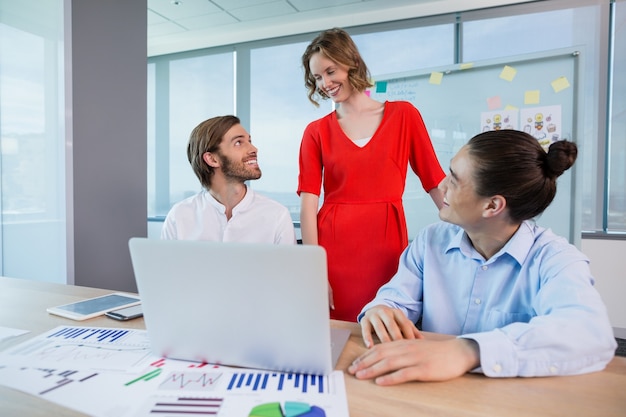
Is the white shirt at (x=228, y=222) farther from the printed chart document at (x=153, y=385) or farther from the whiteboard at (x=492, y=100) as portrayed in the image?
the whiteboard at (x=492, y=100)

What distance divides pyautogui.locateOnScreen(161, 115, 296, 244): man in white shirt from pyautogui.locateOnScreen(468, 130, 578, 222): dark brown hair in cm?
92

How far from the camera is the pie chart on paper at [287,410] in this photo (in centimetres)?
57

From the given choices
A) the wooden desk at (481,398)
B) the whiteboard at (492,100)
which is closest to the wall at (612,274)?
the whiteboard at (492,100)

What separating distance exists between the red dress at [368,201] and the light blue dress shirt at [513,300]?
32 cm

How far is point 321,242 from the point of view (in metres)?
1.57

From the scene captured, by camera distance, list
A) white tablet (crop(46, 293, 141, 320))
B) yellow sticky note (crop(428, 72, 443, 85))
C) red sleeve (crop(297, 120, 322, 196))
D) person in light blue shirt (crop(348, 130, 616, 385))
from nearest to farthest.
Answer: person in light blue shirt (crop(348, 130, 616, 385))
white tablet (crop(46, 293, 141, 320))
red sleeve (crop(297, 120, 322, 196))
yellow sticky note (crop(428, 72, 443, 85))

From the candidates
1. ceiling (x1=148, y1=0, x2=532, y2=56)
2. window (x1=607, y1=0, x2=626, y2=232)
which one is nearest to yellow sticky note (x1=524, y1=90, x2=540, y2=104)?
window (x1=607, y1=0, x2=626, y2=232)

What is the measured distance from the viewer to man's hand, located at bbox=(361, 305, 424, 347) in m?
0.82

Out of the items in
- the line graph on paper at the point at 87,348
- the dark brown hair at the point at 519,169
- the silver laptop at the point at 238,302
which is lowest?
the line graph on paper at the point at 87,348

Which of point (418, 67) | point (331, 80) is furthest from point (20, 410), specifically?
point (418, 67)

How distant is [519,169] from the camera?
0.94 metres

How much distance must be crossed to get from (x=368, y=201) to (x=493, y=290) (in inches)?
24.7

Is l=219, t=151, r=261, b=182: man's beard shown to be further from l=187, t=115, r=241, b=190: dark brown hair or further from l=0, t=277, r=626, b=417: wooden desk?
l=0, t=277, r=626, b=417: wooden desk

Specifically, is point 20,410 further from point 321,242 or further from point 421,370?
point 321,242
